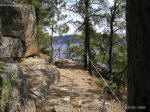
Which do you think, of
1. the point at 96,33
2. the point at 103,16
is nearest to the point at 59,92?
the point at 103,16

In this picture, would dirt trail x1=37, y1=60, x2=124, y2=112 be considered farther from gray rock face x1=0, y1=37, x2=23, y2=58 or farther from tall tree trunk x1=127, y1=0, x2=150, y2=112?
tall tree trunk x1=127, y1=0, x2=150, y2=112

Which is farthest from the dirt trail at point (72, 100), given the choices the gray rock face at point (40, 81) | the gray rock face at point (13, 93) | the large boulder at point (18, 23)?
the large boulder at point (18, 23)

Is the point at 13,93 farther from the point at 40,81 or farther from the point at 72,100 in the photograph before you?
the point at 40,81

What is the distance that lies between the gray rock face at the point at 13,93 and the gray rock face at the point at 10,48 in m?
3.64

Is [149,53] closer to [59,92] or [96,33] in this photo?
[59,92]

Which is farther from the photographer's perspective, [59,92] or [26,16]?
[26,16]

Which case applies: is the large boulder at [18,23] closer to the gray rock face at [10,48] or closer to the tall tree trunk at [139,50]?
the gray rock face at [10,48]

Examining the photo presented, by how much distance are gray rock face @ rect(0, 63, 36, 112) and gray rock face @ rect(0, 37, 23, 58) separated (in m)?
3.64

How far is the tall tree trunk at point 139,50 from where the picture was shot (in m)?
1.53

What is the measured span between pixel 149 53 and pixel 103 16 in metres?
10.9

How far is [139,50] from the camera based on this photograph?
160 centimetres

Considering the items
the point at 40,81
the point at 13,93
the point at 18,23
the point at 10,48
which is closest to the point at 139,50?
the point at 13,93

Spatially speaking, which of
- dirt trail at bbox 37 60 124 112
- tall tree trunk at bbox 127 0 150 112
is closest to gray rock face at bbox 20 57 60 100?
dirt trail at bbox 37 60 124 112

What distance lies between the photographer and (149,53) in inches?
59.7
